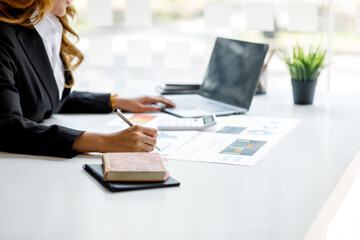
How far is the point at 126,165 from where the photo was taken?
1267 millimetres

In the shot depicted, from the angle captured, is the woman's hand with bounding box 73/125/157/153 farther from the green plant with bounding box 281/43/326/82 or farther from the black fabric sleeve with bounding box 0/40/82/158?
the green plant with bounding box 281/43/326/82

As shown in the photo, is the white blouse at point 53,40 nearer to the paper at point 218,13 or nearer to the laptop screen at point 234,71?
the laptop screen at point 234,71

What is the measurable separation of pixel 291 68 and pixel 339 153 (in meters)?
0.72

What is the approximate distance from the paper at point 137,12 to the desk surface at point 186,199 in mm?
1707

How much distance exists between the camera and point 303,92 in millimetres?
2189

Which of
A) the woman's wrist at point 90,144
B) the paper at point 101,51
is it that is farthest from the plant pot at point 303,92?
the paper at point 101,51

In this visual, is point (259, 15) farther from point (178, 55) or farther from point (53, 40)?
point (53, 40)

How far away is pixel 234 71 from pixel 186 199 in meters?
1.00

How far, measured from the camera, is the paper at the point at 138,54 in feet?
10.2

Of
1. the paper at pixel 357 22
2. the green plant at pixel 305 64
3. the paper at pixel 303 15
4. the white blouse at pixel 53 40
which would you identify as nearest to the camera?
the white blouse at pixel 53 40

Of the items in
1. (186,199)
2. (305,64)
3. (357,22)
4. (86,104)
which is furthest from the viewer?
(357,22)

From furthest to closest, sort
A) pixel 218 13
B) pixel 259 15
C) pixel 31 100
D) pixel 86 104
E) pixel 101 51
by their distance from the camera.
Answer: pixel 101 51
pixel 218 13
pixel 259 15
pixel 86 104
pixel 31 100

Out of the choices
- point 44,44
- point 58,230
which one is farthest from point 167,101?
point 58,230

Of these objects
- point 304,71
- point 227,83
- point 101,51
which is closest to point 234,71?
point 227,83
